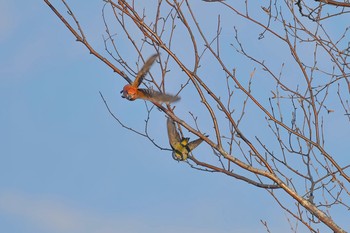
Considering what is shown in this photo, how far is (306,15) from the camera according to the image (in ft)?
13.2

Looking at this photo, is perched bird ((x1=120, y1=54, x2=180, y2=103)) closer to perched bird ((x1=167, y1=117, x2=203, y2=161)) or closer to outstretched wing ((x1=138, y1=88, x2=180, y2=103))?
outstretched wing ((x1=138, y1=88, x2=180, y2=103))

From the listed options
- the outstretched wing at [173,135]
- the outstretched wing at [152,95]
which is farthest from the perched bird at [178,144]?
the outstretched wing at [152,95]

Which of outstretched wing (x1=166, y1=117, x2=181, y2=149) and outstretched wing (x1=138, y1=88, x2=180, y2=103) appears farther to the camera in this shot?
outstretched wing (x1=166, y1=117, x2=181, y2=149)

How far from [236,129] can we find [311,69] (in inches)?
61.0

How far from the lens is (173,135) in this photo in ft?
12.3

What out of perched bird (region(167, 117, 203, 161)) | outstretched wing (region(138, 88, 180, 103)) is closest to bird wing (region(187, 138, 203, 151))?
perched bird (region(167, 117, 203, 161))

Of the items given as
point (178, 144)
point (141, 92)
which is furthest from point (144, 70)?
point (178, 144)

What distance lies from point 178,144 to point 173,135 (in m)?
0.08

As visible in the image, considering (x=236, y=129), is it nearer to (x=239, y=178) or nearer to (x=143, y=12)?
(x=239, y=178)

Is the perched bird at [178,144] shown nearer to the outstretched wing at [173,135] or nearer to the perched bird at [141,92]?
the outstretched wing at [173,135]

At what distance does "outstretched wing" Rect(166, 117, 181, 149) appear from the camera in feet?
12.3

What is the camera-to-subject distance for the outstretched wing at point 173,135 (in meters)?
3.74

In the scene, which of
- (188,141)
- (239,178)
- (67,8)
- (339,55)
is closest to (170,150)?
(188,141)

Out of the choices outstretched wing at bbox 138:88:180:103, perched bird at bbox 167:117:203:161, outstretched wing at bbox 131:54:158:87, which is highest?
perched bird at bbox 167:117:203:161
